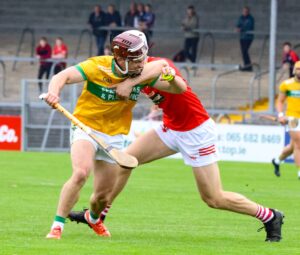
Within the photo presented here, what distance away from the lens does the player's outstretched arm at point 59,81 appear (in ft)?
35.2

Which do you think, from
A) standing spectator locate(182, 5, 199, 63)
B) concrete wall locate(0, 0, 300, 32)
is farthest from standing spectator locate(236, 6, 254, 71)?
concrete wall locate(0, 0, 300, 32)

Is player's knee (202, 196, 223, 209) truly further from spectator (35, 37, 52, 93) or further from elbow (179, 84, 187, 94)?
spectator (35, 37, 52, 93)

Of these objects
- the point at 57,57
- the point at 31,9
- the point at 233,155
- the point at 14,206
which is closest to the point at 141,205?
the point at 14,206

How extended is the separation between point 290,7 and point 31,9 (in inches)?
374

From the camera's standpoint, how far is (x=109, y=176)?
38.4 feet

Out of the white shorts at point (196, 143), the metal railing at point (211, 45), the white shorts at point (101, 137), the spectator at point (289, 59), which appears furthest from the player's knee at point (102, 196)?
the metal railing at point (211, 45)

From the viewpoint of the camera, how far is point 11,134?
103 ft

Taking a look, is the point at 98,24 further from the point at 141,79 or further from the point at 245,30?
the point at 141,79

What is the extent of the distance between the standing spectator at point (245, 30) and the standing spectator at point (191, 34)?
138cm

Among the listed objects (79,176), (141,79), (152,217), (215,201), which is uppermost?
(141,79)

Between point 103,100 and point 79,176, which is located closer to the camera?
point 79,176

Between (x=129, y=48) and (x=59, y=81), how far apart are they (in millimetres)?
743

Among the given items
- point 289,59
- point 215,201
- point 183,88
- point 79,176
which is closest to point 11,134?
point 289,59

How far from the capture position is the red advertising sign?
31078 mm
